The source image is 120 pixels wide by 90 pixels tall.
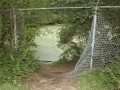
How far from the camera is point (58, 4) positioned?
570 centimetres

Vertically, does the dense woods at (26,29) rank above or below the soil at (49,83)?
above

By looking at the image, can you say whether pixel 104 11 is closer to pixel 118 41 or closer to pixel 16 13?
pixel 118 41

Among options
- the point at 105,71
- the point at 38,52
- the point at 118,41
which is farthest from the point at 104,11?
the point at 38,52

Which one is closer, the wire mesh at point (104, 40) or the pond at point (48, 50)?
the wire mesh at point (104, 40)

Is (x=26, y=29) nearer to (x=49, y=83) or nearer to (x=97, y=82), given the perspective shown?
(x=49, y=83)

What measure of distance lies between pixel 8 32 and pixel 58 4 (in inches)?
68.0

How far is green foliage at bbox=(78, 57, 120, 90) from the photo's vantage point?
3.94 m

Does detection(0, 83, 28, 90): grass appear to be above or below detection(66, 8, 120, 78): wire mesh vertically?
below

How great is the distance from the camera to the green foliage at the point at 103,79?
3941mm

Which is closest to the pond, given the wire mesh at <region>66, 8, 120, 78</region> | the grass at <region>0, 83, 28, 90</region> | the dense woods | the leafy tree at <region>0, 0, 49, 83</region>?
the dense woods

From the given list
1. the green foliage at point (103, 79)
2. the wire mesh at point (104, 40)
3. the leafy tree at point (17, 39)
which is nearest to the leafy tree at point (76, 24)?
the wire mesh at point (104, 40)

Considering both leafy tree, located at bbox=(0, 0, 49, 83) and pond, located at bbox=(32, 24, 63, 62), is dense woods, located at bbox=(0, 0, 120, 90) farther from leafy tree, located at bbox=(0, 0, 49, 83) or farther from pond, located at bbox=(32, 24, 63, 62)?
pond, located at bbox=(32, 24, 63, 62)

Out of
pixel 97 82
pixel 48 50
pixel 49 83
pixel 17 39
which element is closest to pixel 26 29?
pixel 17 39

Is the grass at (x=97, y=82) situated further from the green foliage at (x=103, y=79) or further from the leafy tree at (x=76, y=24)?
the leafy tree at (x=76, y=24)
